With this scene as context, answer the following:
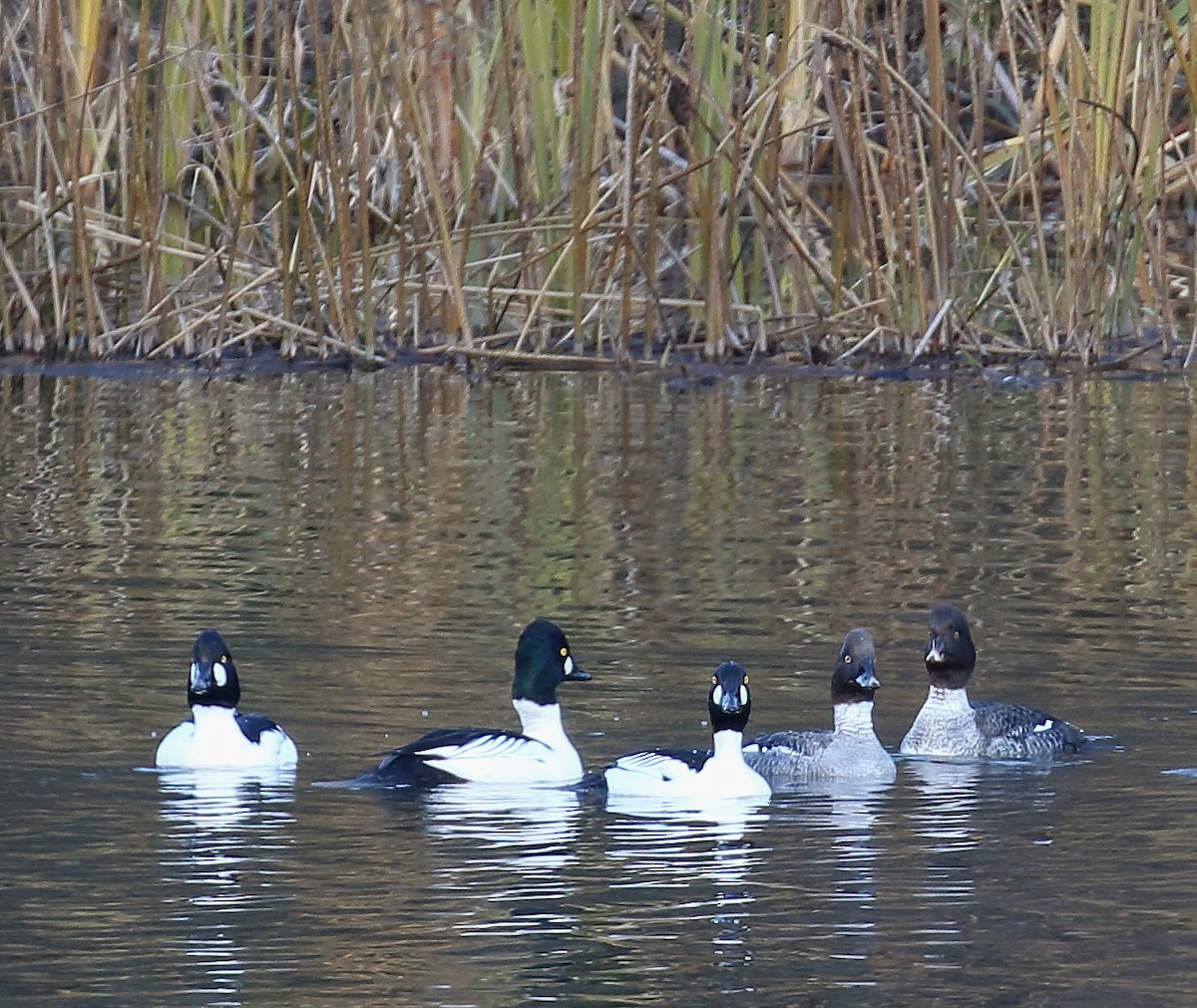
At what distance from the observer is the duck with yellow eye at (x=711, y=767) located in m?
6.96

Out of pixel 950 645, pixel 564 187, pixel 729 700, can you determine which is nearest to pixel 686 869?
pixel 729 700

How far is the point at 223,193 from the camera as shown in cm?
1698

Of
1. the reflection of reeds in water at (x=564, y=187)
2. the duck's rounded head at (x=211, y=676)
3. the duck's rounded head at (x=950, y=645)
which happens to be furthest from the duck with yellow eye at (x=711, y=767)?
the reflection of reeds in water at (x=564, y=187)

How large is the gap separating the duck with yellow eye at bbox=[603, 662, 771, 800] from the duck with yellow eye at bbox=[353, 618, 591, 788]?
0.20 m

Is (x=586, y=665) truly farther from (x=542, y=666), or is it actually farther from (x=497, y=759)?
(x=497, y=759)

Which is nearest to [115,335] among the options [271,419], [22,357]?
[22,357]

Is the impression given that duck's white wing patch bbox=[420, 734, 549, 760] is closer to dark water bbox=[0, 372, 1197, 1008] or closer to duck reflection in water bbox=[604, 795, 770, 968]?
dark water bbox=[0, 372, 1197, 1008]

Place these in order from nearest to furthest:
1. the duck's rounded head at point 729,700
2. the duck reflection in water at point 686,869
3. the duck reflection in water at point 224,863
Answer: the duck reflection in water at point 224,863
the duck reflection in water at point 686,869
the duck's rounded head at point 729,700

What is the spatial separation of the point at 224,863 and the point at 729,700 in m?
1.49

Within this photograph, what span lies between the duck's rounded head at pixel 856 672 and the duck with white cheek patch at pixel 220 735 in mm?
1483

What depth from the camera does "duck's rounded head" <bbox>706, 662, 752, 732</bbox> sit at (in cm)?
707

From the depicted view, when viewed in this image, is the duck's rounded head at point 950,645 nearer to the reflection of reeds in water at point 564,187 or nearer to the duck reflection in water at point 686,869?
the duck reflection in water at point 686,869

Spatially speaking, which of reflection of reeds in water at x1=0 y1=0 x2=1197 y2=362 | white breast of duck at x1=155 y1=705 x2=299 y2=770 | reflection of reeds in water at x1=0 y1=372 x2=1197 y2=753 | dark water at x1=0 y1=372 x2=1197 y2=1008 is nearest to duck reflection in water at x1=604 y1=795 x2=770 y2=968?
dark water at x1=0 y1=372 x2=1197 y2=1008

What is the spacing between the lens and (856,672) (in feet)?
25.0
